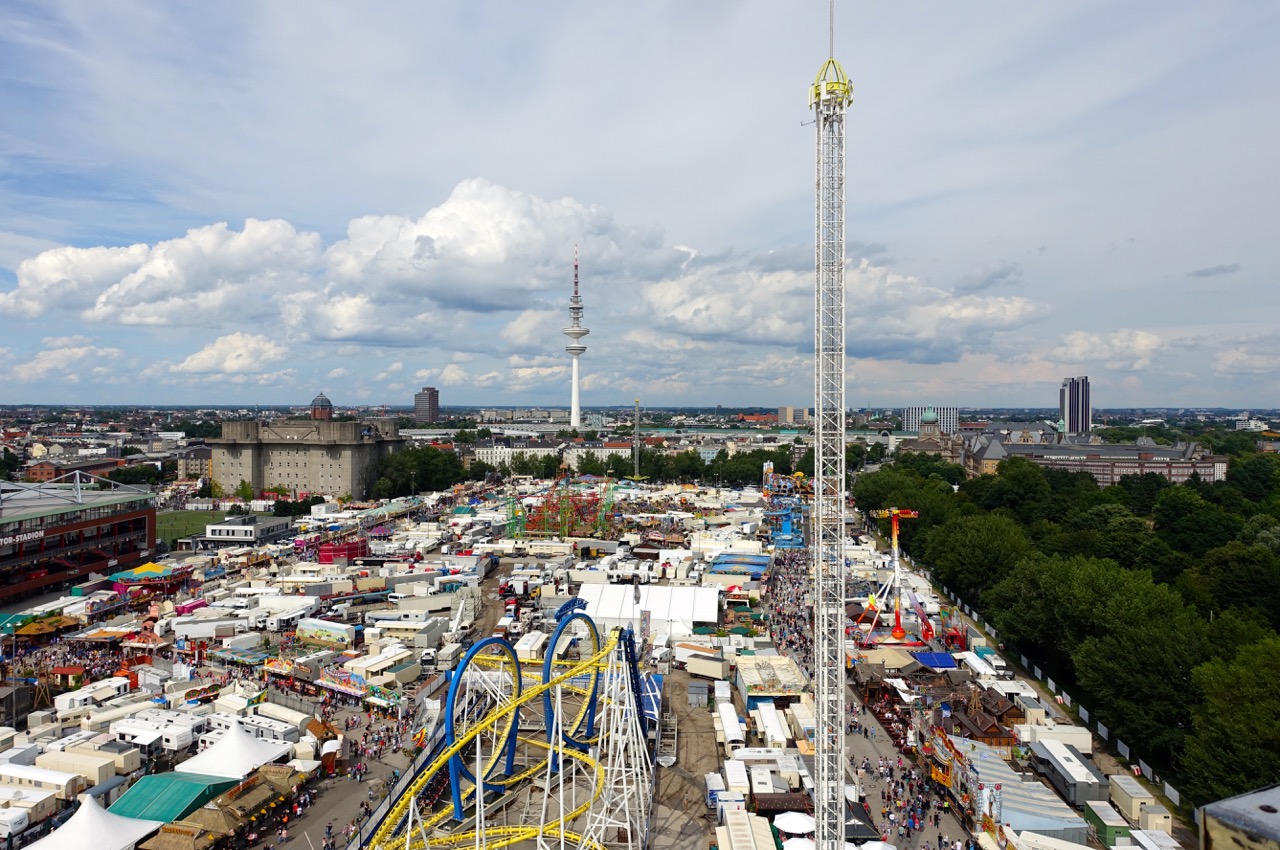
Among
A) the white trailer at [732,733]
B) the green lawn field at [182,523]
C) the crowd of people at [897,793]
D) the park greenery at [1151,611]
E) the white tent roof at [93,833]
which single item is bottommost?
the green lawn field at [182,523]

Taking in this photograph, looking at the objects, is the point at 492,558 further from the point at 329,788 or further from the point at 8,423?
the point at 8,423

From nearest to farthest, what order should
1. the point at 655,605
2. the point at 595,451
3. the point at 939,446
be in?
1. the point at 655,605
2. the point at 595,451
3. the point at 939,446

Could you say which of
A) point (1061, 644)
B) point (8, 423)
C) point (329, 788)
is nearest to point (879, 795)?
point (1061, 644)

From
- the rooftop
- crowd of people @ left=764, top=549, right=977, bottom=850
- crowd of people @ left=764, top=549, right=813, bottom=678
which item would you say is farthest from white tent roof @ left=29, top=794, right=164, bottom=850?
the rooftop

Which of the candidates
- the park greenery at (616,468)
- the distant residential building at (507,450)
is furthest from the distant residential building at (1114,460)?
the distant residential building at (507,450)

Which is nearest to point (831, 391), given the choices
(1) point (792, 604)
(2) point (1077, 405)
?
(1) point (792, 604)

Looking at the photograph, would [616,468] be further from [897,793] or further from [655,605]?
[897,793]

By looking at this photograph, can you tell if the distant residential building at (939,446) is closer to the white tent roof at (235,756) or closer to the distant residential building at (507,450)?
the distant residential building at (507,450)
